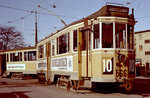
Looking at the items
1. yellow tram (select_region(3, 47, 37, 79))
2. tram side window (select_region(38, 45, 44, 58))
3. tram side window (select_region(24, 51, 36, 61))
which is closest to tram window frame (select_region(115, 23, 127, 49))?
tram side window (select_region(38, 45, 44, 58))

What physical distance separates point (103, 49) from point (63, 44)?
129 inches

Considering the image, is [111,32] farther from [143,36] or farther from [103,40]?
[143,36]

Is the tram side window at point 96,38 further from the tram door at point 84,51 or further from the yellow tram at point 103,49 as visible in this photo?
the tram door at point 84,51

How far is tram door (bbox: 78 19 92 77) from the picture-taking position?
9.91 m

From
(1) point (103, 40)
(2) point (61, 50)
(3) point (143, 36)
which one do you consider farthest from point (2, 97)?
(3) point (143, 36)

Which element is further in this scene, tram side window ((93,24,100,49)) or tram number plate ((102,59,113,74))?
tram side window ((93,24,100,49))

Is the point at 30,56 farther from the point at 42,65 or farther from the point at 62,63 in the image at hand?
the point at 62,63

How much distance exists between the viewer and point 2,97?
9555 millimetres

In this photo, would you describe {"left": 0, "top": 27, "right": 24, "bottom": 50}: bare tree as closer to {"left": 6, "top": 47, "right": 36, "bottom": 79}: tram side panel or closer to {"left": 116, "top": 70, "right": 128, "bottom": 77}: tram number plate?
{"left": 6, "top": 47, "right": 36, "bottom": 79}: tram side panel

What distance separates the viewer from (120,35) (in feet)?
32.7

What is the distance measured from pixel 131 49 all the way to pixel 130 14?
166 centimetres

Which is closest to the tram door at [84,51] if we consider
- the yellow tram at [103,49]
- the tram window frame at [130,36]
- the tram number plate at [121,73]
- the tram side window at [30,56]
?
the yellow tram at [103,49]

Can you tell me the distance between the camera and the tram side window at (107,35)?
9680 mm

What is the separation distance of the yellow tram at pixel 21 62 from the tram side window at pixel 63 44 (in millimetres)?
9498
